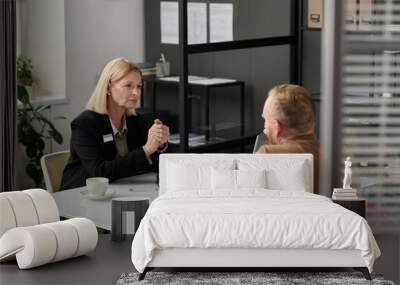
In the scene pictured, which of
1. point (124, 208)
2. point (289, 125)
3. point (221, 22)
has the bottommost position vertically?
point (124, 208)

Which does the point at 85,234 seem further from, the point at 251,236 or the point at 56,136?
the point at 56,136

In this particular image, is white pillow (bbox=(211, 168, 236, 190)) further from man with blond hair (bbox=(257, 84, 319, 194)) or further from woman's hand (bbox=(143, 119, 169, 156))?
woman's hand (bbox=(143, 119, 169, 156))

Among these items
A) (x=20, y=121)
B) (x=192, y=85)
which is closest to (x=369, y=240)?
(x=192, y=85)

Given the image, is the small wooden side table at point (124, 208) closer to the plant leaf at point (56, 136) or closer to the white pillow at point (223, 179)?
the white pillow at point (223, 179)

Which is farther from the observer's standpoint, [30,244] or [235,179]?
[235,179]

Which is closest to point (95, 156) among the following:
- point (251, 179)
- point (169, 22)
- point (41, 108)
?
point (251, 179)

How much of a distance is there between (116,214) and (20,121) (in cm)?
314

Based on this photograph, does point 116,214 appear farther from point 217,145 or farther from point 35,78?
point 35,78

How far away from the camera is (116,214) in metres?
3.99

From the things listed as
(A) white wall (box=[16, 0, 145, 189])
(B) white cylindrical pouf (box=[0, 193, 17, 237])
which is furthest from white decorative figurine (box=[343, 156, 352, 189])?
(A) white wall (box=[16, 0, 145, 189])

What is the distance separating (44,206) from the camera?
3965 millimetres

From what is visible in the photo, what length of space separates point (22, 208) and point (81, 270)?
1.40 ft

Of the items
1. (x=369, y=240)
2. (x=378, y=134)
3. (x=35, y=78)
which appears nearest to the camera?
(x=378, y=134)

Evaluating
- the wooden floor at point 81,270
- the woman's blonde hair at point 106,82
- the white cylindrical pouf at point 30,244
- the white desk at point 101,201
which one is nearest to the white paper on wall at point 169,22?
the woman's blonde hair at point 106,82
